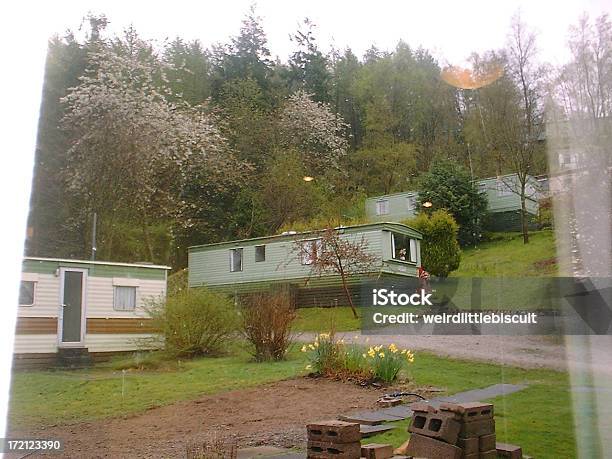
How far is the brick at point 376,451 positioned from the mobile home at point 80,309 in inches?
48.1

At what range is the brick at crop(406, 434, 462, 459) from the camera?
10.2ft

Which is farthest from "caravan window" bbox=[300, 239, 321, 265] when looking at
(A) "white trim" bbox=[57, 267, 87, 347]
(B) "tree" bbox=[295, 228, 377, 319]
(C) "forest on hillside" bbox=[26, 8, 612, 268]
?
(A) "white trim" bbox=[57, 267, 87, 347]

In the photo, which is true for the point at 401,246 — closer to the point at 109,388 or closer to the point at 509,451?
the point at 509,451

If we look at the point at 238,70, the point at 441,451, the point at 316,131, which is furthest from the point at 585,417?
the point at 238,70

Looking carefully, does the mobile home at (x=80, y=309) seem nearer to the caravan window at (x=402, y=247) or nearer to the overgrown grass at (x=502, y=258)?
the caravan window at (x=402, y=247)

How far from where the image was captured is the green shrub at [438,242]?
3537mm

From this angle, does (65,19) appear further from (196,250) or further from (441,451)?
(441,451)

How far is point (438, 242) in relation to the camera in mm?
3572

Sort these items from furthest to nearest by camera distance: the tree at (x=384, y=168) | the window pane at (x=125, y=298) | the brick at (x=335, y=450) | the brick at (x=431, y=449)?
the tree at (x=384, y=168) < the window pane at (x=125, y=298) < the brick at (x=431, y=449) < the brick at (x=335, y=450)

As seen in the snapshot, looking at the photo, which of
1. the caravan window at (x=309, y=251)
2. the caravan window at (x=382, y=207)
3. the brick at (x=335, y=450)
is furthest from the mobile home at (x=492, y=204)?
the brick at (x=335, y=450)

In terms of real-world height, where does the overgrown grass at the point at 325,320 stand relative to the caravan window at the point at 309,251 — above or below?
below

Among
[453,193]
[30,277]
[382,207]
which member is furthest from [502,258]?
[30,277]

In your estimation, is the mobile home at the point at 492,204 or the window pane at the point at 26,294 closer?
the window pane at the point at 26,294

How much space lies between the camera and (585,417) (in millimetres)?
3625
